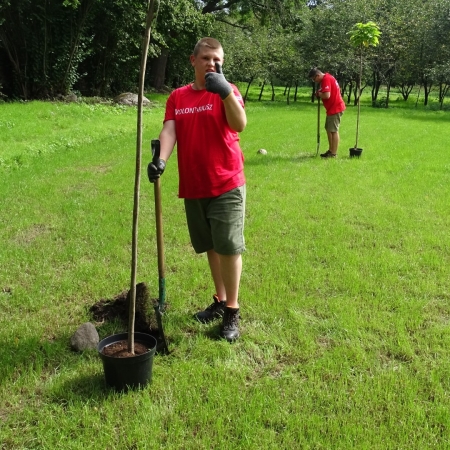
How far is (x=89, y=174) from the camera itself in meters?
10.2

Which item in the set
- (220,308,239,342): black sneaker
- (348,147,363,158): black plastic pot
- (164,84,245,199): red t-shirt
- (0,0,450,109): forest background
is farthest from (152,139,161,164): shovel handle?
(0,0,450,109): forest background

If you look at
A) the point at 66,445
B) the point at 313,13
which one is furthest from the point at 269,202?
the point at 313,13

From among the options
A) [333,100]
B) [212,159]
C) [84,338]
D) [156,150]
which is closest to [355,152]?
[333,100]

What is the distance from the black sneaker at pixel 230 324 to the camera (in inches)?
152

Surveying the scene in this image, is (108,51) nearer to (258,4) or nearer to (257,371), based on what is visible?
(258,4)

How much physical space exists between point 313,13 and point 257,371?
37347 mm

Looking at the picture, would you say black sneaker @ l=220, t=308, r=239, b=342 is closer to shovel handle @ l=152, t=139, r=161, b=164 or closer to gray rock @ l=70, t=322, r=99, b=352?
gray rock @ l=70, t=322, r=99, b=352

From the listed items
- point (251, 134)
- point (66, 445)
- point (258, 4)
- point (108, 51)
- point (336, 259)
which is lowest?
point (66, 445)

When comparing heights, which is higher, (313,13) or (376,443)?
(313,13)

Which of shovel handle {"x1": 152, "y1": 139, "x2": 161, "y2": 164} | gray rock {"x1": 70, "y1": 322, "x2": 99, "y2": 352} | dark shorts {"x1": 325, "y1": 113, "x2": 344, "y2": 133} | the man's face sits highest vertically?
the man's face

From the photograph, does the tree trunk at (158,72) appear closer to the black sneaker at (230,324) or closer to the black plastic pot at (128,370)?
the black sneaker at (230,324)

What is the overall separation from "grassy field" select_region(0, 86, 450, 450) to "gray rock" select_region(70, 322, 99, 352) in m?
0.06

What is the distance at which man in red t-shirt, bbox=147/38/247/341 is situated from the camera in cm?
353

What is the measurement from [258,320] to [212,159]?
1.47m
